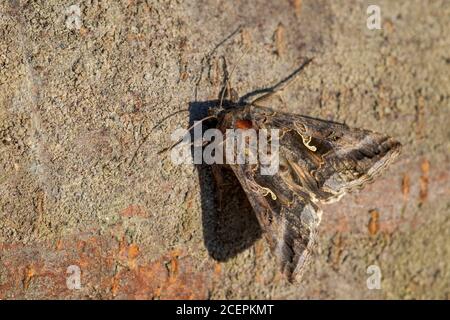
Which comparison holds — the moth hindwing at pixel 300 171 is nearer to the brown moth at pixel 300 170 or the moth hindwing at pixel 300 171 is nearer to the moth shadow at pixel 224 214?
the brown moth at pixel 300 170

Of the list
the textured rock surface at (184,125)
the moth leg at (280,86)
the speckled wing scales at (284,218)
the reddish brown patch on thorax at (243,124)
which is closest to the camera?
the textured rock surface at (184,125)

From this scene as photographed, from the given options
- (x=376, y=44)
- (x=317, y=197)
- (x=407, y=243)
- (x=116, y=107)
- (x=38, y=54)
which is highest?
(x=376, y=44)

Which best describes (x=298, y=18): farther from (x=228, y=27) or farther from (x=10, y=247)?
(x=10, y=247)

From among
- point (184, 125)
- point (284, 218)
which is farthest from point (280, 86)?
point (284, 218)

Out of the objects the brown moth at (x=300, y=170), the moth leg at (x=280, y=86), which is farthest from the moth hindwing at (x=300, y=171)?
the moth leg at (x=280, y=86)

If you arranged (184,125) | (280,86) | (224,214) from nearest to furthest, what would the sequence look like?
1. (184,125)
2. (224,214)
3. (280,86)

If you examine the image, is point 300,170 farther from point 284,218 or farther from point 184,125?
point 184,125

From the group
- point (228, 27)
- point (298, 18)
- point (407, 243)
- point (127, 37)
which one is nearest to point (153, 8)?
point (127, 37)
